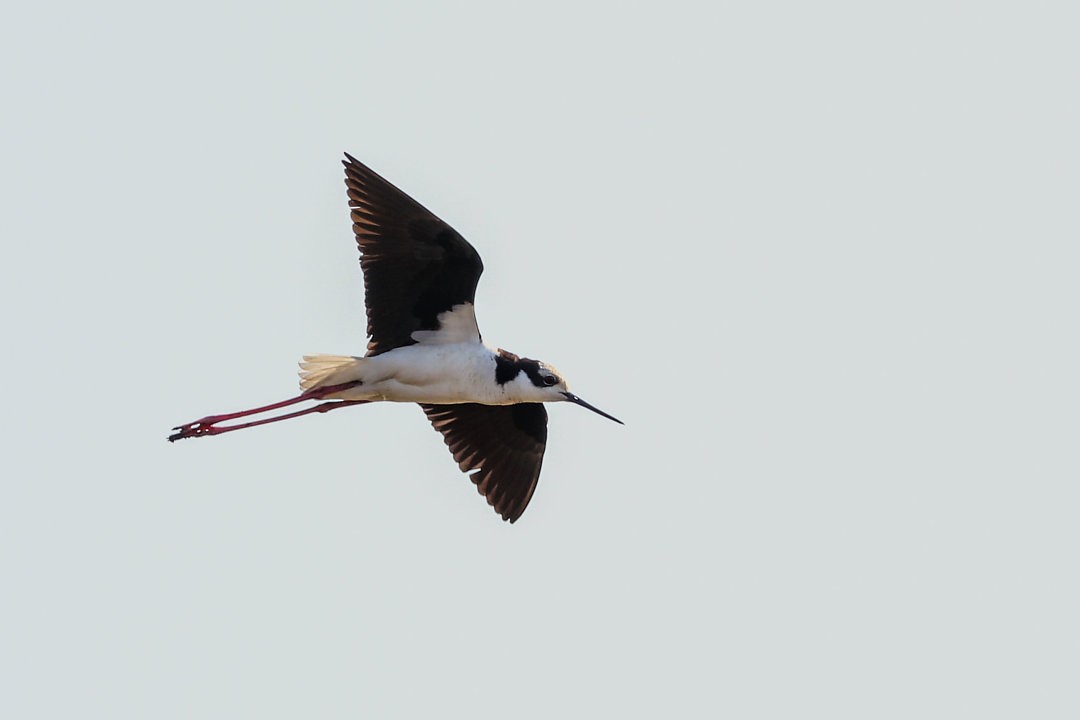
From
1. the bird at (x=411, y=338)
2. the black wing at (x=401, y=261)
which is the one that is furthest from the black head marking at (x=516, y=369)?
the black wing at (x=401, y=261)

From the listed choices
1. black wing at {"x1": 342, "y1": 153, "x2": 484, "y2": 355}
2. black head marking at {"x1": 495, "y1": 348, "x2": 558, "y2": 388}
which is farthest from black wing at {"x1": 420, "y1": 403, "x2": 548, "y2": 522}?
black wing at {"x1": 342, "y1": 153, "x2": 484, "y2": 355}

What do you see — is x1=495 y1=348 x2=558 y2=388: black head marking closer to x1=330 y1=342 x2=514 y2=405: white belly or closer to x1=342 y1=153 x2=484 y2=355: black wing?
x1=330 y1=342 x2=514 y2=405: white belly

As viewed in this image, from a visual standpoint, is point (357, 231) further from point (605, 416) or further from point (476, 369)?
point (605, 416)

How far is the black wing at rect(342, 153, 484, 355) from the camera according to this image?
454 inches

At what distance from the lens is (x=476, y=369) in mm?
11953

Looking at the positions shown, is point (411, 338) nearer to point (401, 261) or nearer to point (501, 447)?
point (401, 261)

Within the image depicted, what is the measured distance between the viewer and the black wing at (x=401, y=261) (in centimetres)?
1153

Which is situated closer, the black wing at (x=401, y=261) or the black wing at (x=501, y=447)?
the black wing at (x=401, y=261)

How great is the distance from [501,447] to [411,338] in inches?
51.0

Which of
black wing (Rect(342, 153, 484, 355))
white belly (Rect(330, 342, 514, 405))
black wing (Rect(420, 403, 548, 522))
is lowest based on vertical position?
black wing (Rect(420, 403, 548, 522))

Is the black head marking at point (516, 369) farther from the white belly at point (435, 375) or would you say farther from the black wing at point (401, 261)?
the black wing at point (401, 261)

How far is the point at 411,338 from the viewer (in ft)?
39.2

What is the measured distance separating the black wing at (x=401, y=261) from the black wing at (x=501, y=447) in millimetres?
1167

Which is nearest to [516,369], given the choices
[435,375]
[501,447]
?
[435,375]
